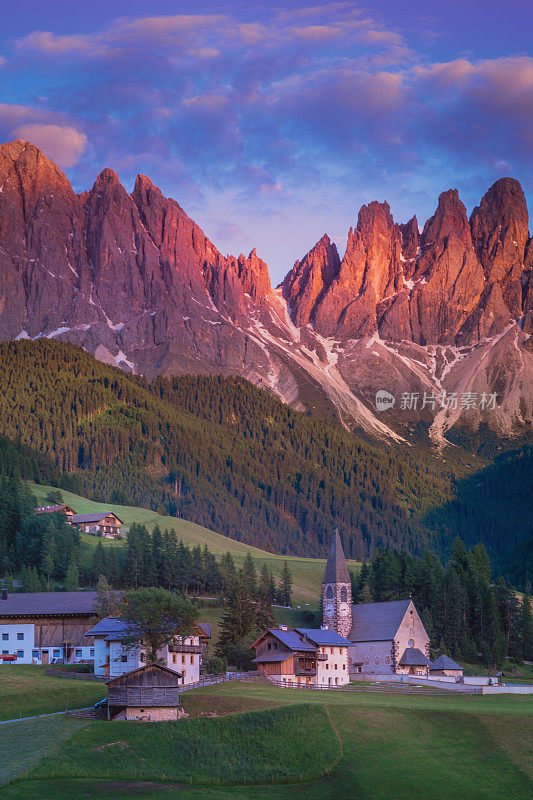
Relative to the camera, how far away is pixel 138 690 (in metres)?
67.8

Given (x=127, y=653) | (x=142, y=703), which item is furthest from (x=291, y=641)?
(x=142, y=703)

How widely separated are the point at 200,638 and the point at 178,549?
1772 inches

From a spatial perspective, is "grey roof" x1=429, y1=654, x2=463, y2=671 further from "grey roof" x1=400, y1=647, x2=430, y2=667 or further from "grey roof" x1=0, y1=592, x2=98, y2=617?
"grey roof" x1=0, y1=592, x2=98, y2=617

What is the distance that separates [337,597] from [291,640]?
1635 cm

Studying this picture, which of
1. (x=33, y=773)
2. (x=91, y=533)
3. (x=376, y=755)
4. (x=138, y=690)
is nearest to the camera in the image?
(x=33, y=773)

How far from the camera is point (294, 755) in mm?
61531

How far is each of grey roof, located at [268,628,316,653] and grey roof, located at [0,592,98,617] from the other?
19.6 metres

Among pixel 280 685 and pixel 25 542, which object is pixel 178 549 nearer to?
pixel 25 542

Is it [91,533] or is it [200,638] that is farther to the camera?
[91,533]

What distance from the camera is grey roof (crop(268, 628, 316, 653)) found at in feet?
323

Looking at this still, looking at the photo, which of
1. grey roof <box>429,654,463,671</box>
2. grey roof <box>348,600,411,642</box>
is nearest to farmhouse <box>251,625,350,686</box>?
grey roof <box>348,600,411,642</box>

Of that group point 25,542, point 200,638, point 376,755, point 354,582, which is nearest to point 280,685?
point 200,638

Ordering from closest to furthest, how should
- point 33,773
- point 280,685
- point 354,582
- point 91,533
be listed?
point 33,773 → point 280,685 → point 354,582 → point 91,533

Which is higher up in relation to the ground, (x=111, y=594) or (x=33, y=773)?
(x=111, y=594)
